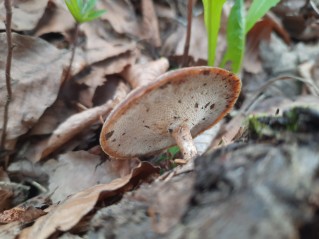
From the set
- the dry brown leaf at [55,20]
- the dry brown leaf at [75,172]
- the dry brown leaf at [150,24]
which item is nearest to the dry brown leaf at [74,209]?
the dry brown leaf at [75,172]

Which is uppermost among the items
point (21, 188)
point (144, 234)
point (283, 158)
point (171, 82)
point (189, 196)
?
point (171, 82)

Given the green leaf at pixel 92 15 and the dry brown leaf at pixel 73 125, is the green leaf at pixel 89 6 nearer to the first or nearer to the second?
the green leaf at pixel 92 15

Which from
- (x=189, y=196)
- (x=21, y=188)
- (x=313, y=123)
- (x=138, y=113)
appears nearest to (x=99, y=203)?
(x=138, y=113)

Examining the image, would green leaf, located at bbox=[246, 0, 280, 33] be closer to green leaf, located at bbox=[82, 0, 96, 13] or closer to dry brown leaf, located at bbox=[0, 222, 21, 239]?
green leaf, located at bbox=[82, 0, 96, 13]

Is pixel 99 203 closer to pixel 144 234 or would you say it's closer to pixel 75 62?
pixel 144 234

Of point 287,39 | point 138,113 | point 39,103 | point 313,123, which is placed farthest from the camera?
point 287,39

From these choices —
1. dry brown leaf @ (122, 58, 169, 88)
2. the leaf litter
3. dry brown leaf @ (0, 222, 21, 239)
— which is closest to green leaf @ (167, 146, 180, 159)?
the leaf litter
